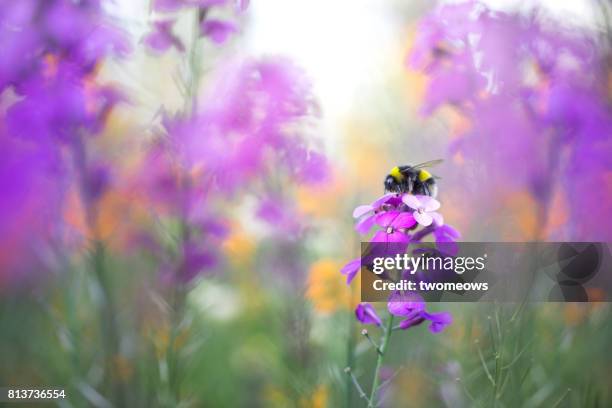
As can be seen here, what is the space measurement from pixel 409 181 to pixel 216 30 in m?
0.53

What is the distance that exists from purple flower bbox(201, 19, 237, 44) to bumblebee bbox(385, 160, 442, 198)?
1.61 ft

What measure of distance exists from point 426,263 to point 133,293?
1.27 m

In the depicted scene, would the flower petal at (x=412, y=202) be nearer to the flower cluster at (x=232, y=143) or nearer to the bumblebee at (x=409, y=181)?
the bumblebee at (x=409, y=181)

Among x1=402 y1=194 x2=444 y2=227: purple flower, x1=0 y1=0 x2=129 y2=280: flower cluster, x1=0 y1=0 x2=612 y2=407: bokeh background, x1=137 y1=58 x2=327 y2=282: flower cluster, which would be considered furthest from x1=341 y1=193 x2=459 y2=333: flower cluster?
x1=0 y1=0 x2=129 y2=280: flower cluster

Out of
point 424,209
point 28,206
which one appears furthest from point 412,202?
point 28,206

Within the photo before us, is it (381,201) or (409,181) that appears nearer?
(381,201)

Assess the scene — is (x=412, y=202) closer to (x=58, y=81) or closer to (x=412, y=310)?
(x=412, y=310)

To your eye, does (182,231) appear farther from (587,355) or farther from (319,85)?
(587,355)

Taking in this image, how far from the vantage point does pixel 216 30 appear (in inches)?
42.7

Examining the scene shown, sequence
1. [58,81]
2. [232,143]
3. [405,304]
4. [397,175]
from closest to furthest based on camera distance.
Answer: [405,304]
[397,175]
[58,81]
[232,143]

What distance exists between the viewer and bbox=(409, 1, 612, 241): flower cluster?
1099 millimetres

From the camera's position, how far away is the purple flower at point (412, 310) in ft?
2.23

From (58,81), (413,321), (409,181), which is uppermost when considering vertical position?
(58,81)

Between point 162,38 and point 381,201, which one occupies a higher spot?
point 162,38
